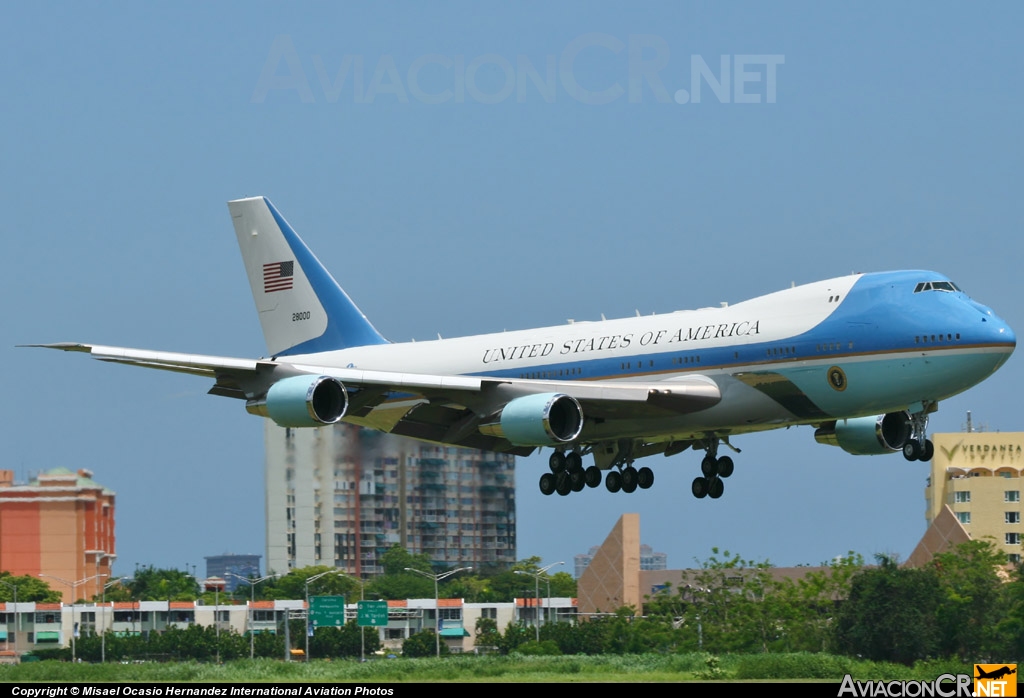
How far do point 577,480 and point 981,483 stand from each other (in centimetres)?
11791

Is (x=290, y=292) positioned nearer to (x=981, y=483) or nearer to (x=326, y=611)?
(x=326, y=611)

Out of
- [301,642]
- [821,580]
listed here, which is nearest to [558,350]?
[301,642]

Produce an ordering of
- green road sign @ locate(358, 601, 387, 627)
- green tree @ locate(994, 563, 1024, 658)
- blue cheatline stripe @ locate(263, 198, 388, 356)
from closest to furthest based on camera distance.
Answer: blue cheatline stripe @ locate(263, 198, 388, 356) → green tree @ locate(994, 563, 1024, 658) → green road sign @ locate(358, 601, 387, 627)

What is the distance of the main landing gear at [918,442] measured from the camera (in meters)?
52.1

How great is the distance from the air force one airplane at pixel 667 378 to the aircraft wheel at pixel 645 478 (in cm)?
5

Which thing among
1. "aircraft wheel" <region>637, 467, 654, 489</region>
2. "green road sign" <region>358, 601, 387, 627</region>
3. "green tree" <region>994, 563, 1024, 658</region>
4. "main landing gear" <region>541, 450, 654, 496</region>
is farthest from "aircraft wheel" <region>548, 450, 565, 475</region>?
"green road sign" <region>358, 601, 387, 627</region>

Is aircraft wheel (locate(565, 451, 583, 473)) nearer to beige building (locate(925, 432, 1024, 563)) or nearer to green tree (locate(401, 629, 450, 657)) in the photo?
green tree (locate(401, 629, 450, 657))

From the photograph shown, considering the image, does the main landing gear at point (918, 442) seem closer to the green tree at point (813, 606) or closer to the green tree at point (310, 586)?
the green tree at point (813, 606)

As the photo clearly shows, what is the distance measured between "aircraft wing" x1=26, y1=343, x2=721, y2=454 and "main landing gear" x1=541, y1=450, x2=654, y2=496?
5.35 feet

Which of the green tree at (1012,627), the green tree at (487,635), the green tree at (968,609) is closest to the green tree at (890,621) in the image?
the green tree at (968,609)

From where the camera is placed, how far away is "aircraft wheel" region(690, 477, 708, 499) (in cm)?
5822

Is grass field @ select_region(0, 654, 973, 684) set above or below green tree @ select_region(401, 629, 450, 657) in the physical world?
above

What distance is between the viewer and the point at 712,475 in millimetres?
58312

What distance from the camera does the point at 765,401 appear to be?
52469mm
